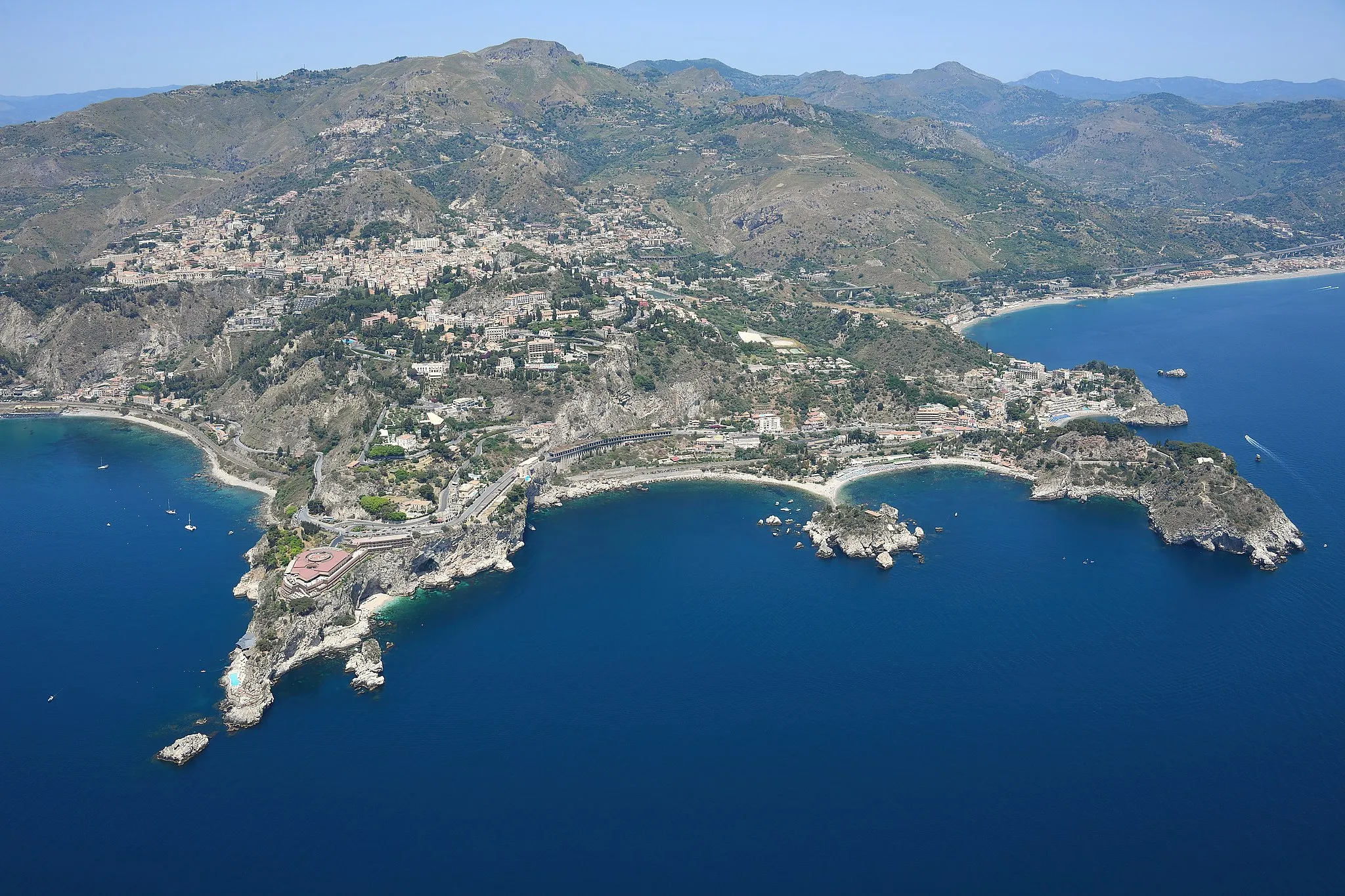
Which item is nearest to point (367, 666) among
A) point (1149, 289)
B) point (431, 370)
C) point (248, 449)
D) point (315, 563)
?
point (315, 563)

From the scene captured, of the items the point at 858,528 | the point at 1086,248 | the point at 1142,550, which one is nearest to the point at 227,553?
the point at 858,528

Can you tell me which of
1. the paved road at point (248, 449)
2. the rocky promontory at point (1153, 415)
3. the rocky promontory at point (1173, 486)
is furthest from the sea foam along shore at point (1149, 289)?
the paved road at point (248, 449)

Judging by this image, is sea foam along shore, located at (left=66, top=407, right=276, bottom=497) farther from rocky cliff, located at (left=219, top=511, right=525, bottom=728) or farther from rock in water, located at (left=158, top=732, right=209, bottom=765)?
rock in water, located at (left=158, top=732, right=209, bottom=765)

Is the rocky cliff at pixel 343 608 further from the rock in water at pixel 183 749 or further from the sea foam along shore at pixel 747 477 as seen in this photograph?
the sea foam along shore at pixel 747 477

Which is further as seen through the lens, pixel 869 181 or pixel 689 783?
pixel 869 181

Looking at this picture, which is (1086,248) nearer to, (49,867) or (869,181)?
(869,181)
